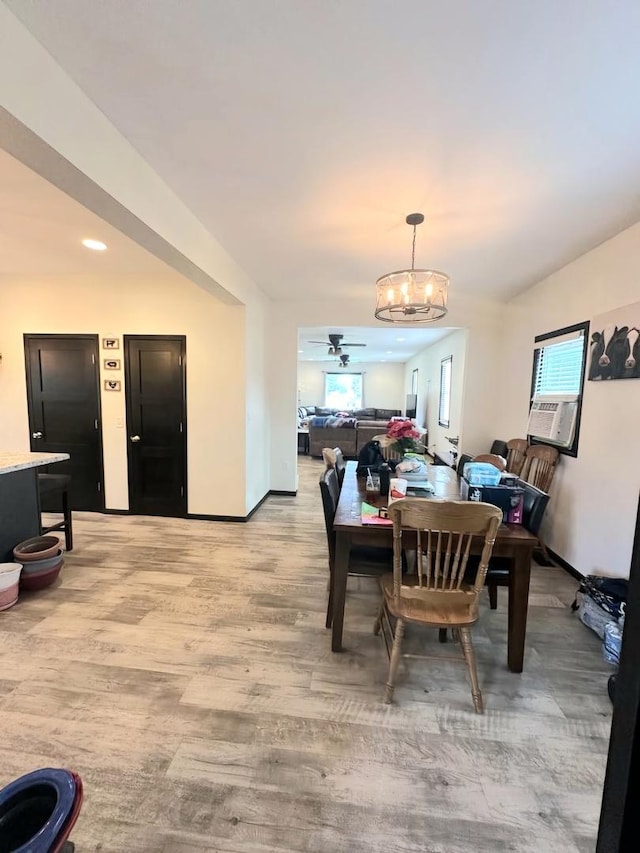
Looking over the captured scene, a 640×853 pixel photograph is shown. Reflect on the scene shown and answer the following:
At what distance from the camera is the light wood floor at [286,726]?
4.19 feet

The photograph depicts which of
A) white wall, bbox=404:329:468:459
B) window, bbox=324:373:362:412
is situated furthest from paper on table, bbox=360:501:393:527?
window, bbox=324:373:362:412

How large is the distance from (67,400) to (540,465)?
4.89 metres

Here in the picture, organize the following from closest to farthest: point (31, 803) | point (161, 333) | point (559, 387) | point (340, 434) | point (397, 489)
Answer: point (31, 803), point (397, 489), point (559, 387), point (161, 333), point (340, 434)

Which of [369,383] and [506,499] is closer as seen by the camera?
[506,499]

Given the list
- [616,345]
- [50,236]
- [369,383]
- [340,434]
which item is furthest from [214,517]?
[369,383]

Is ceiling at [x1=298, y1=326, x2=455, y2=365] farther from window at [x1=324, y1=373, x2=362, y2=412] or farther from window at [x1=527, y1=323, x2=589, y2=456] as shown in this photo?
window at [x1=527, y1=323, x2=589, y2=456]

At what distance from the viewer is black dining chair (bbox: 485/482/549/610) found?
6.64 feet

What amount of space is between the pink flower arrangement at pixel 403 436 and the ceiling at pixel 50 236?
239cm

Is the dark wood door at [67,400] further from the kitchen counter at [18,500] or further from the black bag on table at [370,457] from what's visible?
the black bag on table at [370,457]

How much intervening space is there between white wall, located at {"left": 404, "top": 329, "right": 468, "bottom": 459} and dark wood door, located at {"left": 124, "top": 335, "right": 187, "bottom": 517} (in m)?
3.43

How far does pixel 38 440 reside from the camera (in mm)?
4156

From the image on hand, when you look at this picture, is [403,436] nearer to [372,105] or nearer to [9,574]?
[372,105]

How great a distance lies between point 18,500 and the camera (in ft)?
9.36

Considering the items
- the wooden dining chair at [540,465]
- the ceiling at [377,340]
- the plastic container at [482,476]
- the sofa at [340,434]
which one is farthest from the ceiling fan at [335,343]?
the plastic container at [482,476]
